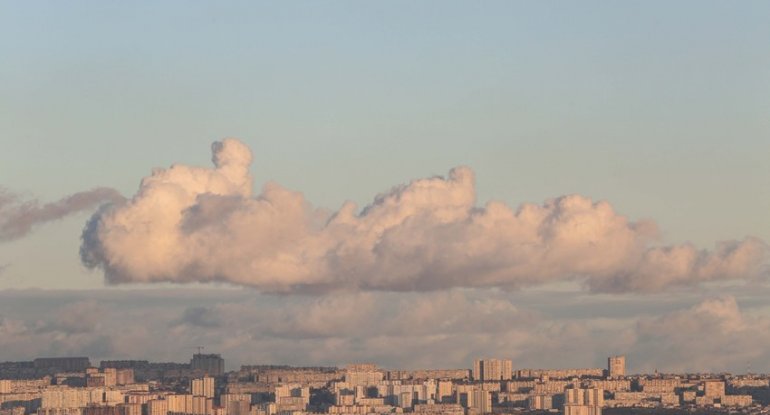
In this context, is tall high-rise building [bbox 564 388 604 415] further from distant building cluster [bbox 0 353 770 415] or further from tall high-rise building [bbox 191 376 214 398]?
tall high-rise building [bbox 191 376 214 398]

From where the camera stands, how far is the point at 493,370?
187 metres

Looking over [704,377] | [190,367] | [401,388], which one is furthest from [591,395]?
[190,367]

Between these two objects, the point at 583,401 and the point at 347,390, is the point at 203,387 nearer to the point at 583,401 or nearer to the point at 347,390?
the point at 347,390

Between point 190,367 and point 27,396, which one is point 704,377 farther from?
point 27,396

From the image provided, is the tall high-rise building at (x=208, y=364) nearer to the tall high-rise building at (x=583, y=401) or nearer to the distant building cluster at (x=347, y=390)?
the distant building cluster at (x=347, y=390)

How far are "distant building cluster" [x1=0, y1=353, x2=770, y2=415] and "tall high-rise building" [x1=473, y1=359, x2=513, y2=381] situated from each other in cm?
9

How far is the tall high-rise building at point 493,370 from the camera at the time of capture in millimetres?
185375

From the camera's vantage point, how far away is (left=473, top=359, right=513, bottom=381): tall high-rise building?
18538cm

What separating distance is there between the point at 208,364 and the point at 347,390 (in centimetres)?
3253

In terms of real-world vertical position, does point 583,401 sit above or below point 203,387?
below

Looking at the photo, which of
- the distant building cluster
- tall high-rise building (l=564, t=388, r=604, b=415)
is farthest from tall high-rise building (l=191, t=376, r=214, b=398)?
tall high-rise building (l=564, t=388, r=604, b=415)

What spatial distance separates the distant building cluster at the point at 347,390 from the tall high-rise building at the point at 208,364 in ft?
0.32

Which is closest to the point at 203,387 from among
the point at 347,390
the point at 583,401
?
the point at 347,390

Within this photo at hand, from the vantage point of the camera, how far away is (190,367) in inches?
7657
